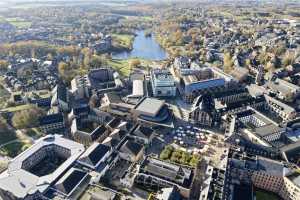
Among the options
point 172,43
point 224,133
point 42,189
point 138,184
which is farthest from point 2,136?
point 172,43

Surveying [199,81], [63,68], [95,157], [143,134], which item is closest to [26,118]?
[95,157]

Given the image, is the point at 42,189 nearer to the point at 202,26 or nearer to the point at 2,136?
the point at 2,136

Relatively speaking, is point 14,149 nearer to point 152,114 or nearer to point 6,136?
point 6,136

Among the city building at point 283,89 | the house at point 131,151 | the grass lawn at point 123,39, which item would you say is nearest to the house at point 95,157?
the house at point 131,151

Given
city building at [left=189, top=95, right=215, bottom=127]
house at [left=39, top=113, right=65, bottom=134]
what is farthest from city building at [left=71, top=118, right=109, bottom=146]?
city building at [left=189, top=95, right=215, bottom=127]

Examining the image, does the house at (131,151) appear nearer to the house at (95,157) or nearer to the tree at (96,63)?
the house at (95,157)

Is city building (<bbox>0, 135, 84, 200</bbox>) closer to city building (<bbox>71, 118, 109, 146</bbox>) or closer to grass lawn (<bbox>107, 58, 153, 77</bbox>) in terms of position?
city building (<bbox>71, 118, 109, 146</bbox>)
